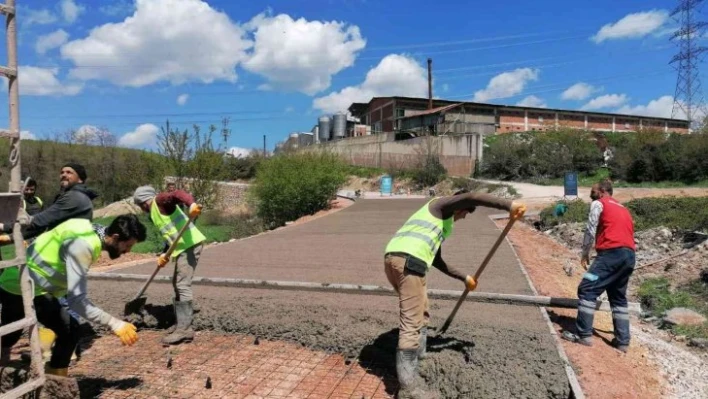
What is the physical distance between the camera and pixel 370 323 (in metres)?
4.82

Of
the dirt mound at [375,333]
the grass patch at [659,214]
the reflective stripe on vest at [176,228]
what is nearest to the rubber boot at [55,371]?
the reflective stripe on vest at [176,228]

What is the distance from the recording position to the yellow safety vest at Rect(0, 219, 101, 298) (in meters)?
3.04

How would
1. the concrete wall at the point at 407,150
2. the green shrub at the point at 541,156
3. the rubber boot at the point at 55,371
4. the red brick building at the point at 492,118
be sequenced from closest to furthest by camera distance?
the rubber boot at the point at 55,371 < the green shrub at the point at 541,156 < the concrete wall at the point at 407,150 < the red brick building at the point at 492,118

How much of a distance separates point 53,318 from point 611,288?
4.72m

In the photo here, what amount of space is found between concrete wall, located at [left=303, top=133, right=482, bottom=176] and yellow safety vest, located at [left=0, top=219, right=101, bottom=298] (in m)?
21.3

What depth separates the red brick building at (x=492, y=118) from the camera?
42469 mm

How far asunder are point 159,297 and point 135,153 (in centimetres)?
3403

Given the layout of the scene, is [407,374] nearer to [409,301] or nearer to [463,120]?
[409,301]

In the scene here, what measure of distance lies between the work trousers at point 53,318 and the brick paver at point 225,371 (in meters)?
0.46

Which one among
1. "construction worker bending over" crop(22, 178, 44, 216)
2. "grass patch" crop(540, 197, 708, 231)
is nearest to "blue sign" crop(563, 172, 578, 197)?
"grass patch" crop(540, 197, 708, 231)

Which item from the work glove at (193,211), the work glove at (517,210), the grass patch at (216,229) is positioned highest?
the work glove at (517,210)

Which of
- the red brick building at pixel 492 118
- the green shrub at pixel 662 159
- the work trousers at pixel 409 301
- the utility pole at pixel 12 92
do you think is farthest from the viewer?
the red brick building at pixel 492 118

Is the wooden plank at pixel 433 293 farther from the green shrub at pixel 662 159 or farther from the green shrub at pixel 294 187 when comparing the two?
the green shrub at pixel 662 159

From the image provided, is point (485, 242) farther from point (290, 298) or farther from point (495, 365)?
point (495, 365)
